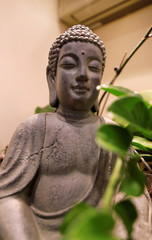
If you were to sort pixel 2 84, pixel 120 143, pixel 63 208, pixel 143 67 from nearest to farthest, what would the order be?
pixel 120 143, pixel 63 208, pixel 2 84, pixel 143 67

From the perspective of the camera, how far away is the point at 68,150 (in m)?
0.76

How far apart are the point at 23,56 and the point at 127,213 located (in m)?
1.39

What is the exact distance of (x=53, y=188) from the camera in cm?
73

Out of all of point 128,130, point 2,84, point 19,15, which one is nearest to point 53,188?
point 128,130

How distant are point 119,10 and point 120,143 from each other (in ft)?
4.99

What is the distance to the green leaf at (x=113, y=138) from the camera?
0.36 metres

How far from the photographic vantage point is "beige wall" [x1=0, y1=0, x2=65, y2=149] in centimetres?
148

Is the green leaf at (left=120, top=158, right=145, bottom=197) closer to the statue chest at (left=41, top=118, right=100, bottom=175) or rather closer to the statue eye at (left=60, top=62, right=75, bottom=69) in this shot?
the statue chest at (left=41, top=118, right=100, bottom=175)

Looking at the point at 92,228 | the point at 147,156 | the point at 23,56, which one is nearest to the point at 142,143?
the point at 147,156

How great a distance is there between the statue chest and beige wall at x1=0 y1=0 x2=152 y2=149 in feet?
2.51

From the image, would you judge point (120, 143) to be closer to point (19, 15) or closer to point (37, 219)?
point (37, 219)

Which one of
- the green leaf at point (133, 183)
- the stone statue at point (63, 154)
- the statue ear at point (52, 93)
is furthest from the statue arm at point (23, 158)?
the green leaf at point (133, 183)

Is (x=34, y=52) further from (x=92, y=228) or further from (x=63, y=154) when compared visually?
(x=92, y=228)

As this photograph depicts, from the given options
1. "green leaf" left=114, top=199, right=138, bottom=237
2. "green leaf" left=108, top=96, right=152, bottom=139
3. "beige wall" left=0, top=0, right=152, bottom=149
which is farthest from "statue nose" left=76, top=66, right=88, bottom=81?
"beige wall" left=0, top=0, right=152, bottom=149
